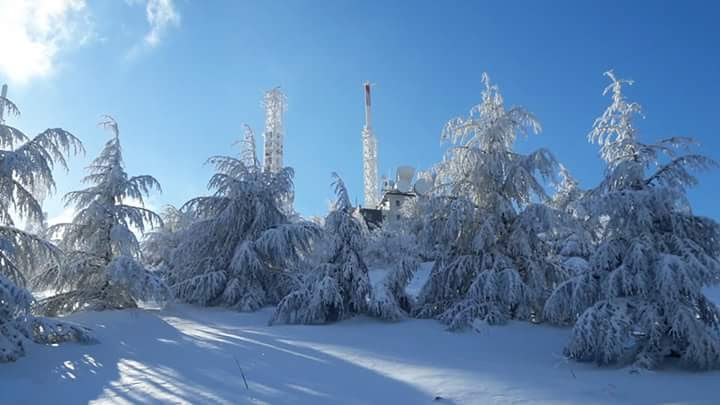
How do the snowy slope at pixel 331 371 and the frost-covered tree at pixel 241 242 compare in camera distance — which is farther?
the frost-covered tree at pixel 241 242

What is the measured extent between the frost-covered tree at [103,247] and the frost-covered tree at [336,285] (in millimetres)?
3436

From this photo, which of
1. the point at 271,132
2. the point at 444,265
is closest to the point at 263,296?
the point at 444,265

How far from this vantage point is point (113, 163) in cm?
1227

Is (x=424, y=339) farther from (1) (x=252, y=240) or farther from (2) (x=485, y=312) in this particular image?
(1) (x=252, y=240)

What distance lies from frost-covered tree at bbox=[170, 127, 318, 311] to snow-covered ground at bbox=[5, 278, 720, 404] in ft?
12.3

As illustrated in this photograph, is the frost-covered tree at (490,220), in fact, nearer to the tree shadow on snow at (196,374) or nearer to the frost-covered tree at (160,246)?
the tree shadow on snow at (196,374)

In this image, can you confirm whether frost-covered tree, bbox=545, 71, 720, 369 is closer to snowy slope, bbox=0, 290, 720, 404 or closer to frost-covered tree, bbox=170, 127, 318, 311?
snowy slope, bbox=0, 290, 720, 404

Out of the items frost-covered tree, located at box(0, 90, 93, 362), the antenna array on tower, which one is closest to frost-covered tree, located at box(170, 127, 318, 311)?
frost-covered tree, located at box(0, 90, 93, 362)

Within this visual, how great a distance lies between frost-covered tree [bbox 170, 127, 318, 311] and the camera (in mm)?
13227

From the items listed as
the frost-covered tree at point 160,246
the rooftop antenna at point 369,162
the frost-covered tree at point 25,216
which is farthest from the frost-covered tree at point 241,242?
the rooftop antenna at point 369,162

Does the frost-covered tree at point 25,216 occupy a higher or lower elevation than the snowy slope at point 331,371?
higher

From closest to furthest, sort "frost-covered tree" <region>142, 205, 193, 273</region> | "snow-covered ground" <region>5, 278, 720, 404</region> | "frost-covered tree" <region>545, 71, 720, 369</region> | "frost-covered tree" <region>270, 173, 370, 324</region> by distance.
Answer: "snow-covered ground" <region>5, 278, 720, 404</region>, "frost-covered tree" <region>545, 71, 720, 369</region>, "frost-covered tree" <region>270, 173, 370, 324</region>, "frost-covered tree" <region>142, 205, 193, 273</region>

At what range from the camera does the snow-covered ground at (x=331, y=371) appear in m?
5.02

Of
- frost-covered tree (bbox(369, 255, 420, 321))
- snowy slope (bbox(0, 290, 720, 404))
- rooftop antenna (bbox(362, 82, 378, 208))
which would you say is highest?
rooftop antenna (bbox(362, 82, 378, 208))
